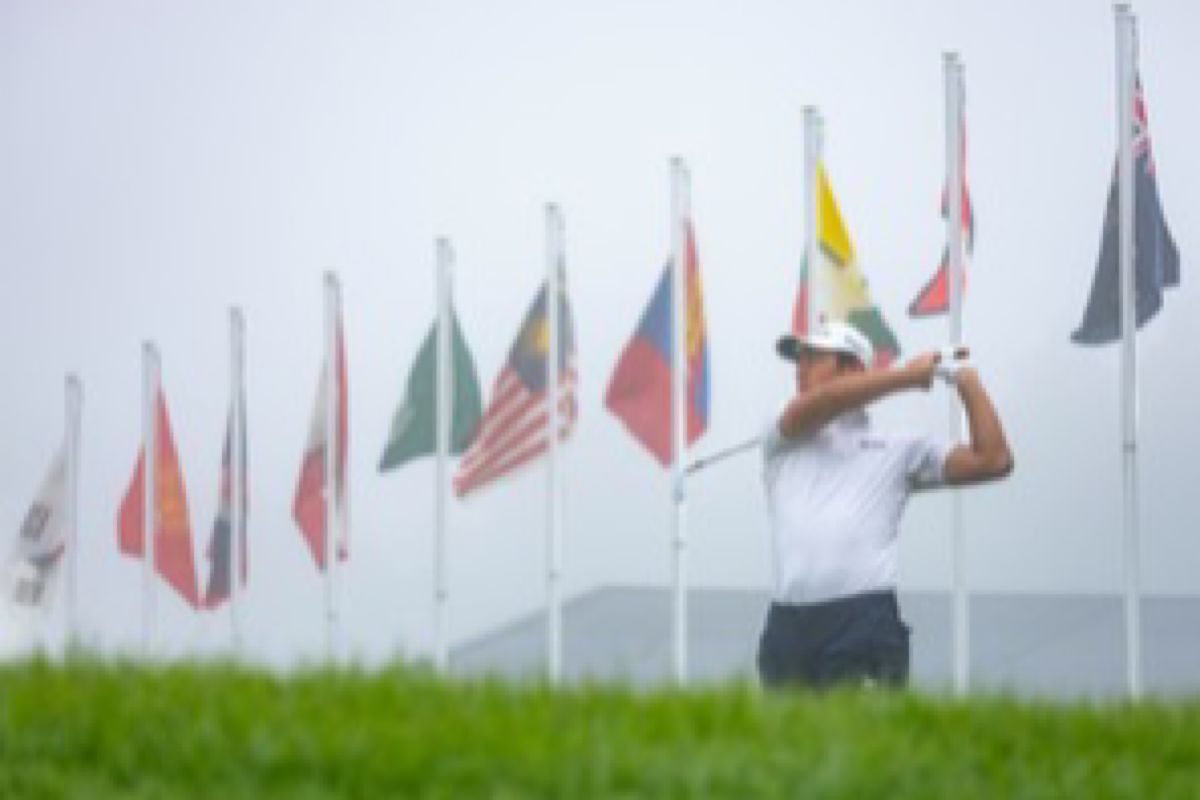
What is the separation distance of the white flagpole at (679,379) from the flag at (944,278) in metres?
2.39

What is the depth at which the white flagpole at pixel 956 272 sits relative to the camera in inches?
708

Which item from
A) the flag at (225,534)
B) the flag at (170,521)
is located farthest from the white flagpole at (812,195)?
the flag at (170,521)

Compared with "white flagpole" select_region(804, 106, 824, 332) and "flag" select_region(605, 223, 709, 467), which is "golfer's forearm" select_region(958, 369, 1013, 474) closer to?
"white flagpole" select_region(804, 106, 824, 332)

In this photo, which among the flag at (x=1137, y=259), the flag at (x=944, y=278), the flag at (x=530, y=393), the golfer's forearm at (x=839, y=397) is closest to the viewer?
the golfer's forearm at (x=839, y=397)

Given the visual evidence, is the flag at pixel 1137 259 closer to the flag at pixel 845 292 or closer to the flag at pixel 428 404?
the flag at pixel 845 292

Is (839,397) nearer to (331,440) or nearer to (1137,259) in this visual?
(1137,259)

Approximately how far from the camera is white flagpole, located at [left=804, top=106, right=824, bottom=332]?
19.7m

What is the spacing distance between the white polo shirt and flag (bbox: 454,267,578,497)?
48.8ft

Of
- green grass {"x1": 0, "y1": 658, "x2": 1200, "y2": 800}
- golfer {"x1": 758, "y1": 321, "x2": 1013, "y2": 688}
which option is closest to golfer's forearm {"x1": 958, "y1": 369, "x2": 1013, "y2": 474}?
golfer {"x1": 758, "y1": 321, "x2": 1013, "y2": 688}

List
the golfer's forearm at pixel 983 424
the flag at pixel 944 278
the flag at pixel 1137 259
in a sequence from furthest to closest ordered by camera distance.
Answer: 1. the flag at pixel 944 278
2. the flag at pixel 1137 259
3. the golfer's forearm at pixel 983 424

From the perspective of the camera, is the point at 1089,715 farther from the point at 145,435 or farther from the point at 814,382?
the point at 145,435

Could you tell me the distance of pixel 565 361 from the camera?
22938mm

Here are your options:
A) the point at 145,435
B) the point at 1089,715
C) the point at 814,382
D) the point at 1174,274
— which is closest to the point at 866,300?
the point at 1174,274

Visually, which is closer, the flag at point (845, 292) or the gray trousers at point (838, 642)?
the gray trousers at point (838, 642)
